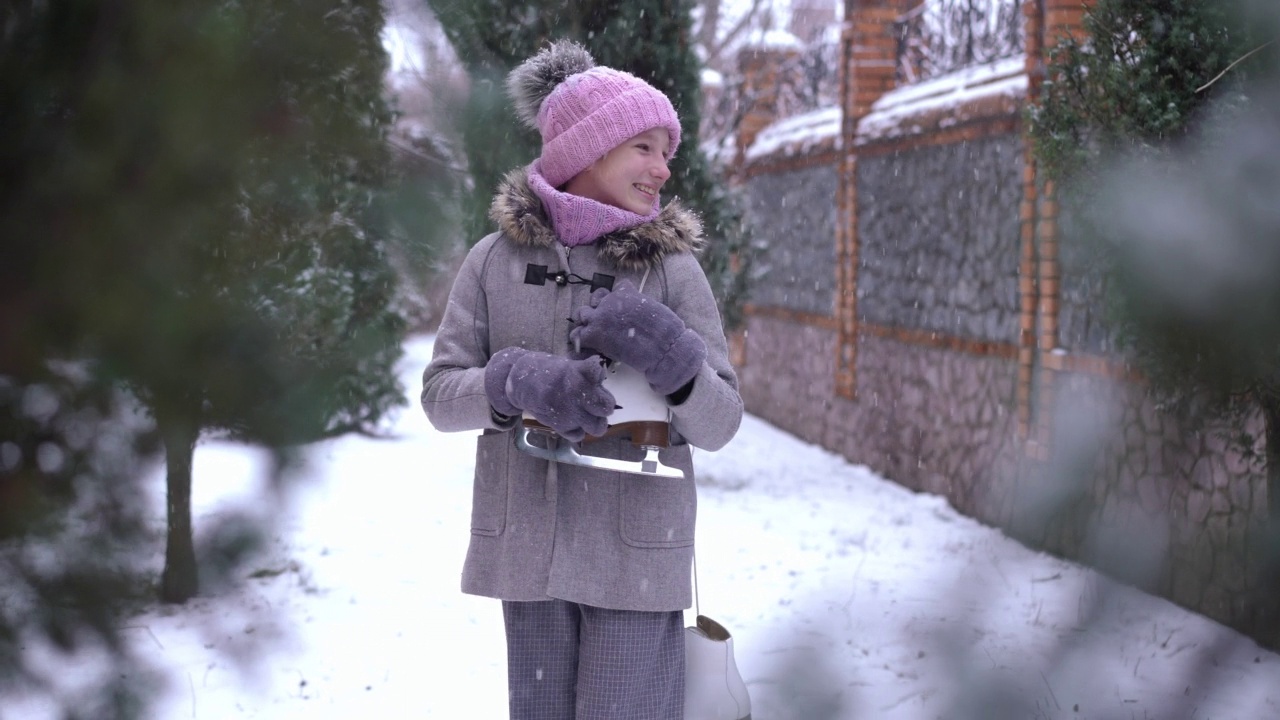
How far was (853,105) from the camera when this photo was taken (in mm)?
7930

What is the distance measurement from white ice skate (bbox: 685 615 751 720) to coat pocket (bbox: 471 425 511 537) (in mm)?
405

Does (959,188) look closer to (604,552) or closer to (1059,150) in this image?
(1059,150)

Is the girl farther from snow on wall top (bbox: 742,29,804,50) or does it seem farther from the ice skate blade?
snow on wall top (bbox: 742,29,804,50)

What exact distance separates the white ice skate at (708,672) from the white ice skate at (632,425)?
37 cm

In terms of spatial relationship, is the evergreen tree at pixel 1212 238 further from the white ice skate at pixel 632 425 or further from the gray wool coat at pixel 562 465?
the gray wool coat at pixel 562 465

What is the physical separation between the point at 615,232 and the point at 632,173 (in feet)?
0.35

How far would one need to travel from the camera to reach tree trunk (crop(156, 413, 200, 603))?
0.50 metres

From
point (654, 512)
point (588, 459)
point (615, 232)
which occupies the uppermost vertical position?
point (615, 232)

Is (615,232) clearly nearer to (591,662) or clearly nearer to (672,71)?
(591,662)

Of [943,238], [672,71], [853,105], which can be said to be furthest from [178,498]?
[853,105]

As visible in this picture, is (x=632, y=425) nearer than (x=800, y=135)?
Yes

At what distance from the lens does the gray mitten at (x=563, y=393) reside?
160cm

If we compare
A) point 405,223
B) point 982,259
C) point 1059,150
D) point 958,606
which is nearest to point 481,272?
point 405,223

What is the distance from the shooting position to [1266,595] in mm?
457
